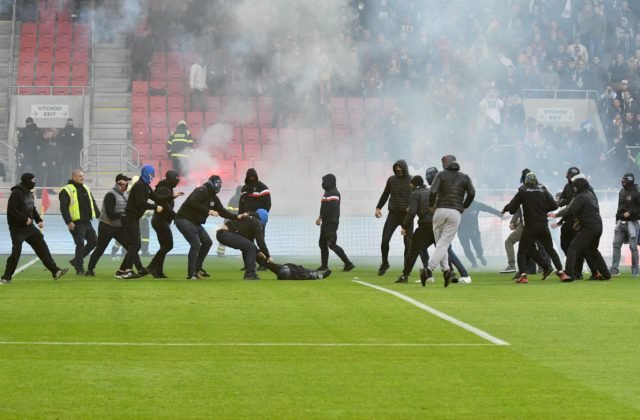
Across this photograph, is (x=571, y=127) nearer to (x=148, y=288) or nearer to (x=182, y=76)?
(x=182, y=76)

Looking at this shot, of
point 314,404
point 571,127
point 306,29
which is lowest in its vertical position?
point 314,404

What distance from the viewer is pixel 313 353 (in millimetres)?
10516

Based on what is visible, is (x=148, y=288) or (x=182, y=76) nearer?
(x=148, y=288)

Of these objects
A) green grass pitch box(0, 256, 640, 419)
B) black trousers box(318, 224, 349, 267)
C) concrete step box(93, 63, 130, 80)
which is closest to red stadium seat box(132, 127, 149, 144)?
concrete step box(93, 63, 130, 80)

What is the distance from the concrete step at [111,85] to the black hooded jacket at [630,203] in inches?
873

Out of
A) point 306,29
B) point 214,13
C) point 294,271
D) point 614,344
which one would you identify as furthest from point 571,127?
point 614,344

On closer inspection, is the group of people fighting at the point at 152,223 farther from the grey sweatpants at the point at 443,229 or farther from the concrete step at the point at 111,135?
the concrete step at the point at 111,135

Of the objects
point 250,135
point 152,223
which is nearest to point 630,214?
point 152,223

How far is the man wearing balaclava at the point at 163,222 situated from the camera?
18.9 m

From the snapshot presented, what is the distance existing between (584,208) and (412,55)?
2281cm

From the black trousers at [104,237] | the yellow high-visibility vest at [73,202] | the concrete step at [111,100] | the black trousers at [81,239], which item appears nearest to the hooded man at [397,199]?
the black trousers at [104,237]

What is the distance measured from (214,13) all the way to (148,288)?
25.6 meters

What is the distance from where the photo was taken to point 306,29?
4153cm

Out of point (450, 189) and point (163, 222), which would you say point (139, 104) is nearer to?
point (163, 222)
